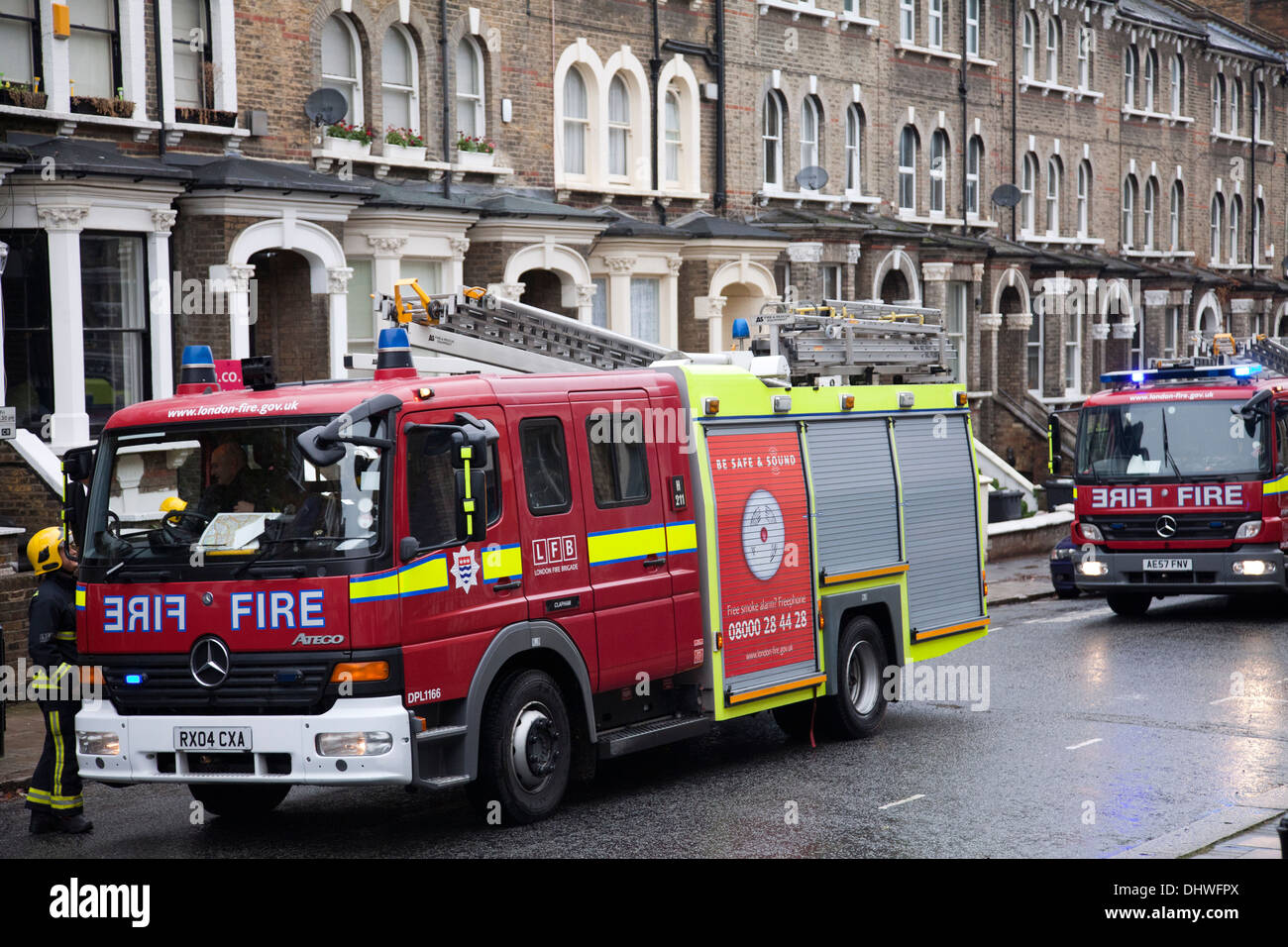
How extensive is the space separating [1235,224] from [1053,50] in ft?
42.2

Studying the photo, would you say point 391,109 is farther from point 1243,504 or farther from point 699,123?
point 1243,504

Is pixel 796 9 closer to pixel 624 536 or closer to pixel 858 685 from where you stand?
pixel 858 685

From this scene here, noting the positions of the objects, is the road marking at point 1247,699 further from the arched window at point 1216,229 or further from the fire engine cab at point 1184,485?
the arched window at point 1216,229

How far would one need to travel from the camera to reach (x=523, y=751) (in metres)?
9.34

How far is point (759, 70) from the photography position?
28.7 meters

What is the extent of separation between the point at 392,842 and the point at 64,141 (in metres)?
11.0

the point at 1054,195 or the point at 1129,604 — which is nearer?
the point at 1129,604

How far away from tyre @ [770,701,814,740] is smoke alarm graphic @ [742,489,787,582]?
3.98ft

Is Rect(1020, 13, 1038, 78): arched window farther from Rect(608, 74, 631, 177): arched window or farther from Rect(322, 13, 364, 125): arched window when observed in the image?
Rect(322, 13, 364, 125): arched window

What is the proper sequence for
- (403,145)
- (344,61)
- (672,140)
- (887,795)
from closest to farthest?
(887,795), (344,61), (403,145), (672,140)

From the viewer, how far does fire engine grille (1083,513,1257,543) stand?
60.1 feet

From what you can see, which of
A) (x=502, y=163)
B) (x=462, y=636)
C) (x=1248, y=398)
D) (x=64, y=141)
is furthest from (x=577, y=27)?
(x=462, y=636)

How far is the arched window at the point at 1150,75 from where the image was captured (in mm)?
42406

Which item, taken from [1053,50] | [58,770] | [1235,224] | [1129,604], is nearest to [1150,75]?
[1053,50]
